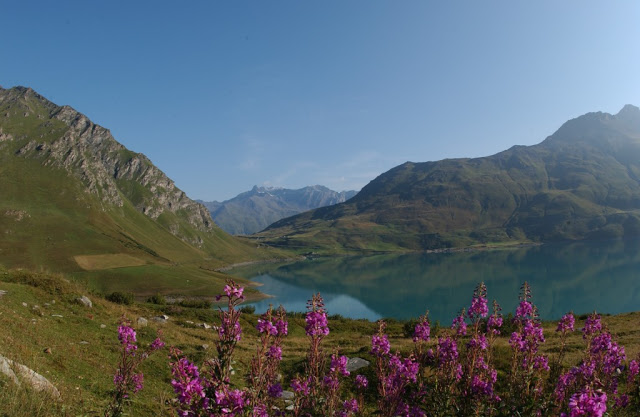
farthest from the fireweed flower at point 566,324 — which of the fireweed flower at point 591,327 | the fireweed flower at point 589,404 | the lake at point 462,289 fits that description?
the lake at point 462,289

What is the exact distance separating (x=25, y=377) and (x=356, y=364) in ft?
41.7

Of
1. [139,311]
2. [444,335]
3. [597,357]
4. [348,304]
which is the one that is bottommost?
[348,304]

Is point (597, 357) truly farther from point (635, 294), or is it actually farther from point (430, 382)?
point (635, 294)

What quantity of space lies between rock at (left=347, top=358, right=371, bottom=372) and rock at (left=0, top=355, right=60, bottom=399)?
11.4 meters

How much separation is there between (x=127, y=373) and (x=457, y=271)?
19744 cm

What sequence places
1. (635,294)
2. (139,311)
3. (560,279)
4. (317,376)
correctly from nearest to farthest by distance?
(317,376) → (139,311) → (635,294) → (560,279)

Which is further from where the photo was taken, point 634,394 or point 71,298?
point 71,298

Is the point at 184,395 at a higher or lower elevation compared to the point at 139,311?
higher

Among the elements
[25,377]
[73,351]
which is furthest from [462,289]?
[25,377]

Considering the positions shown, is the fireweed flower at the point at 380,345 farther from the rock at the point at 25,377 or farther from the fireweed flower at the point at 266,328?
the rock at the point at 25,377

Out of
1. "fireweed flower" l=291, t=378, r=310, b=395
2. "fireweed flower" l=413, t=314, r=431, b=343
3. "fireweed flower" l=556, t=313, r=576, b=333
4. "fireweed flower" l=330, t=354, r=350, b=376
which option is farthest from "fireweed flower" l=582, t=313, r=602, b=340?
"fireweed flower" l=291, t=378, r=310, b=395

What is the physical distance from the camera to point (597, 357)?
8.48 m

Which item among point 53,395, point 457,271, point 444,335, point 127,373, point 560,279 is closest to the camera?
point 127,373

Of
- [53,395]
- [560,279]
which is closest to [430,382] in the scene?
[53,395]
